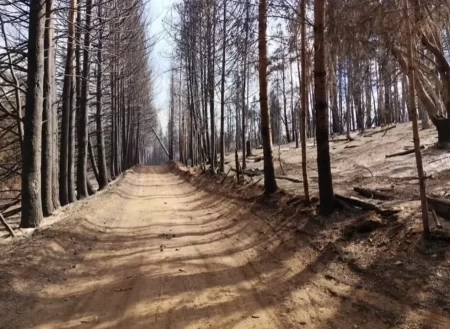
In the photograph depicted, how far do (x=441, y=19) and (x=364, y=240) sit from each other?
5.11 metres

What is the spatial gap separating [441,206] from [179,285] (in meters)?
4.18

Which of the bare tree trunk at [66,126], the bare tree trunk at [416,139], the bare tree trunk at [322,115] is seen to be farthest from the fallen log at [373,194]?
the bare tree trunk at [66,126]

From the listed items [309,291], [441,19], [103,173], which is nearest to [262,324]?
[309,291]

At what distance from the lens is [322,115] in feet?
28.5

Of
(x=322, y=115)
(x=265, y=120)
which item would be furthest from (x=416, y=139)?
(x=265, y=120)

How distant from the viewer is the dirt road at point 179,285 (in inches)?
190

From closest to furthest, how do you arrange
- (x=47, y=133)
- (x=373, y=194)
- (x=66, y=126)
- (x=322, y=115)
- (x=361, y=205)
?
(x=361, y=205) → (x=322, y=115) → (x=373, y=194) → (x=47, y=133) → (x=66, y=126)

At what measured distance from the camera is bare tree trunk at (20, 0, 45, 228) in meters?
9.23

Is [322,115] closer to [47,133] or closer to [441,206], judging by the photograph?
[441,206]

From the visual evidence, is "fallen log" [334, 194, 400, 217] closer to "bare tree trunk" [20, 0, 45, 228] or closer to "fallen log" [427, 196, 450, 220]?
"fallen log" [427, 196, 450, 220]

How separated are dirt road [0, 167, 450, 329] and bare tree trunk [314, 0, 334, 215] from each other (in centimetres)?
132

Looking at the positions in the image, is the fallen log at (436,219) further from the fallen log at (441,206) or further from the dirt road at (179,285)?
the dirt road at (179,285)

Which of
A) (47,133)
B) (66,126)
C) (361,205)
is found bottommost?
(361,205)

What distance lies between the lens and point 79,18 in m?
15.8
